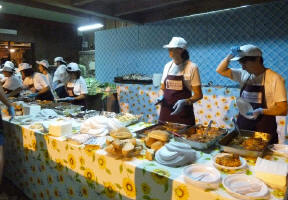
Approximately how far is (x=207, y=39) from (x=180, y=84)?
2.49 meters

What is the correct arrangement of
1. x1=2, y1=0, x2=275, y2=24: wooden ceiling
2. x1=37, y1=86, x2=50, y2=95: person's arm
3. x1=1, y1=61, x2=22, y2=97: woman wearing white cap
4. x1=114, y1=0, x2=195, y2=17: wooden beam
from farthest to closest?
x1=1, y1=61, x2=22, y2=97: woman wearing white cap < x1=37, y1=86, x2=50, y2=95: person's arm < x1=114, y1=0, x2=195, y2=17: wooden beam < x1=2, y1=0, x2=275, y2=24: wooden ceiling

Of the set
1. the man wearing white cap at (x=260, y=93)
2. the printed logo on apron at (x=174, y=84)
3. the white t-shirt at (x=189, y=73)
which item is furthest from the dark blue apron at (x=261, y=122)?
the printed logo on apron at (x=174, y=84)

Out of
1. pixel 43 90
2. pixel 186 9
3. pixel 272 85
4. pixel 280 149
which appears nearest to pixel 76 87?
pixel 43 90

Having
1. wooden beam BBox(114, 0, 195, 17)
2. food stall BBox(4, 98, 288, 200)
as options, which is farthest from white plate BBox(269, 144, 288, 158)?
wooden beam BBox(114, 0, 195, 17)

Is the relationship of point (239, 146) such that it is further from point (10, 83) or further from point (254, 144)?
point (10, 83)

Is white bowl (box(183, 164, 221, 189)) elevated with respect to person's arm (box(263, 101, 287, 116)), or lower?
lower

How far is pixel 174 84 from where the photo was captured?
9.24 ft

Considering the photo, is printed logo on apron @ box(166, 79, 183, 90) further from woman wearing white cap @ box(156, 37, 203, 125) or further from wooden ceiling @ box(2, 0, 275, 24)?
wooden ceiling @ box(2, 0, 275, 24)

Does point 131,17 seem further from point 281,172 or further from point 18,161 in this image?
point 281,172

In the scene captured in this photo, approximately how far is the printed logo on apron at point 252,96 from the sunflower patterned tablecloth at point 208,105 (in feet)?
4.22

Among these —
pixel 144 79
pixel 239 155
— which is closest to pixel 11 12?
pixel 144 79

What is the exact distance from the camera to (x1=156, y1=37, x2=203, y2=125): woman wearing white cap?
2.69 m

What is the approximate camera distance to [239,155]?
4.95 feet

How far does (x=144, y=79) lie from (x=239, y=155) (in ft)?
12.3
